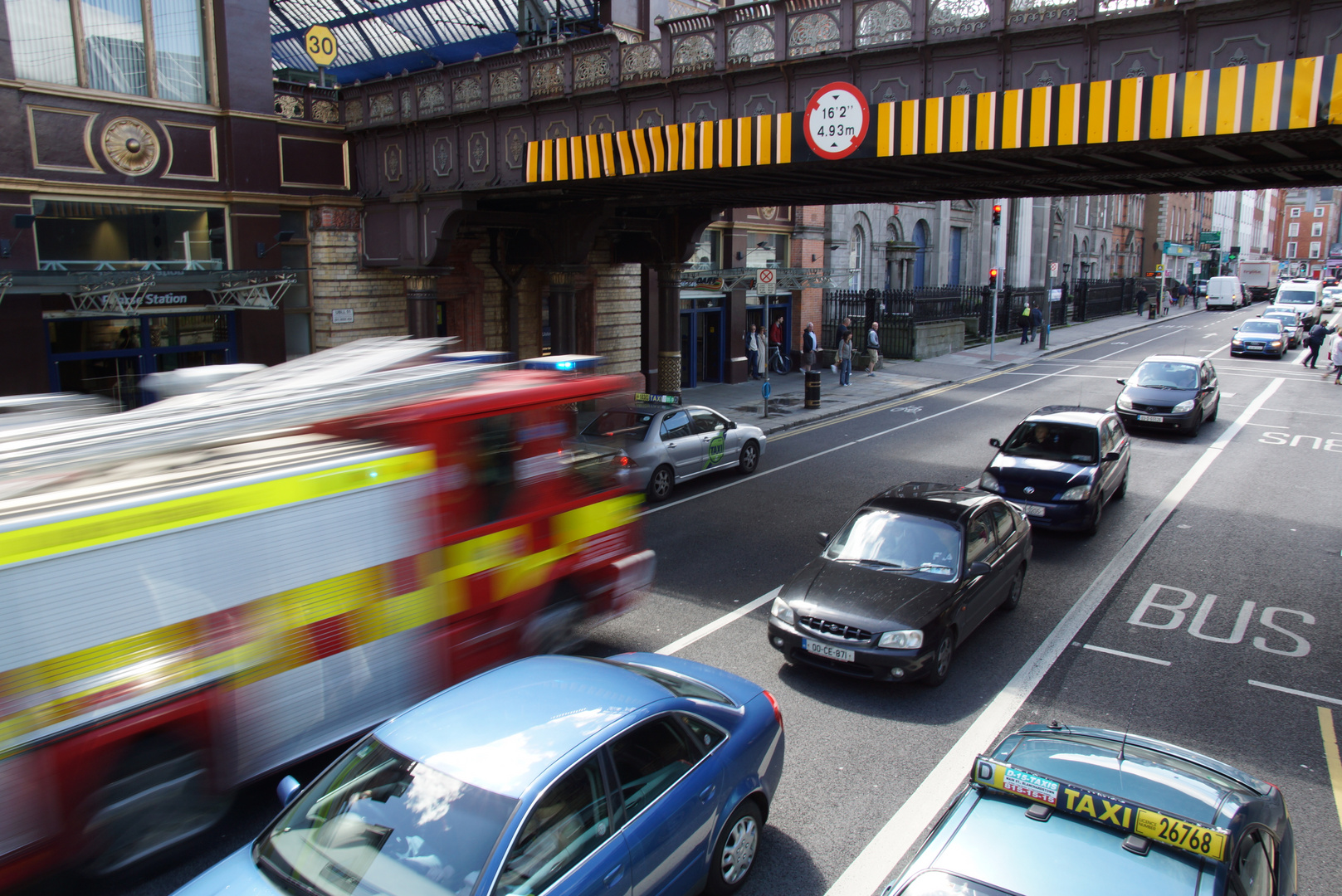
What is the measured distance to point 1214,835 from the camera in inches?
142

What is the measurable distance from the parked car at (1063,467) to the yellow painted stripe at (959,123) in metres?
4.36

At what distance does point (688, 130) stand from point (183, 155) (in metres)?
9.88

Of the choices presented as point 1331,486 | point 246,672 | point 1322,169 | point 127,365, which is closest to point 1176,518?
point 1331,486

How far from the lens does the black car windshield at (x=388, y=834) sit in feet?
12.2

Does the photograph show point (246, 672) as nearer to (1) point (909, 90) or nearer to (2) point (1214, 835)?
(2) point (1214, 835)

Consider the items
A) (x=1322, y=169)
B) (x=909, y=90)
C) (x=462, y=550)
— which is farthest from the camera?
(x=1322, y=169)

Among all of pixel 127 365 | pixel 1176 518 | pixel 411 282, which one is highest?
pixel 411 282

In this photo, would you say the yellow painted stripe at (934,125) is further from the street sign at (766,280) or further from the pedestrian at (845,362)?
the pedestrian at (845,362)

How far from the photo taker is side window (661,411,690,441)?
47.8ft

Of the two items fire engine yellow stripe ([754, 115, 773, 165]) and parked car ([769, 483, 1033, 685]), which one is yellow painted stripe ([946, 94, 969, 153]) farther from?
parked car ([769, 483, 1033, 685])

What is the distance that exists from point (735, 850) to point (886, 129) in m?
9.67

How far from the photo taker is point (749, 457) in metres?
16.5

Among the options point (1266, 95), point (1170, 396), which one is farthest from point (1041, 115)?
point (1170, 396)

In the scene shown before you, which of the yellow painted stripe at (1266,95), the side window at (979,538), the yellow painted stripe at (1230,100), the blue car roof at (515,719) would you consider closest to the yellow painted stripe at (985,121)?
the yellow painted stripe at (1230,100)
